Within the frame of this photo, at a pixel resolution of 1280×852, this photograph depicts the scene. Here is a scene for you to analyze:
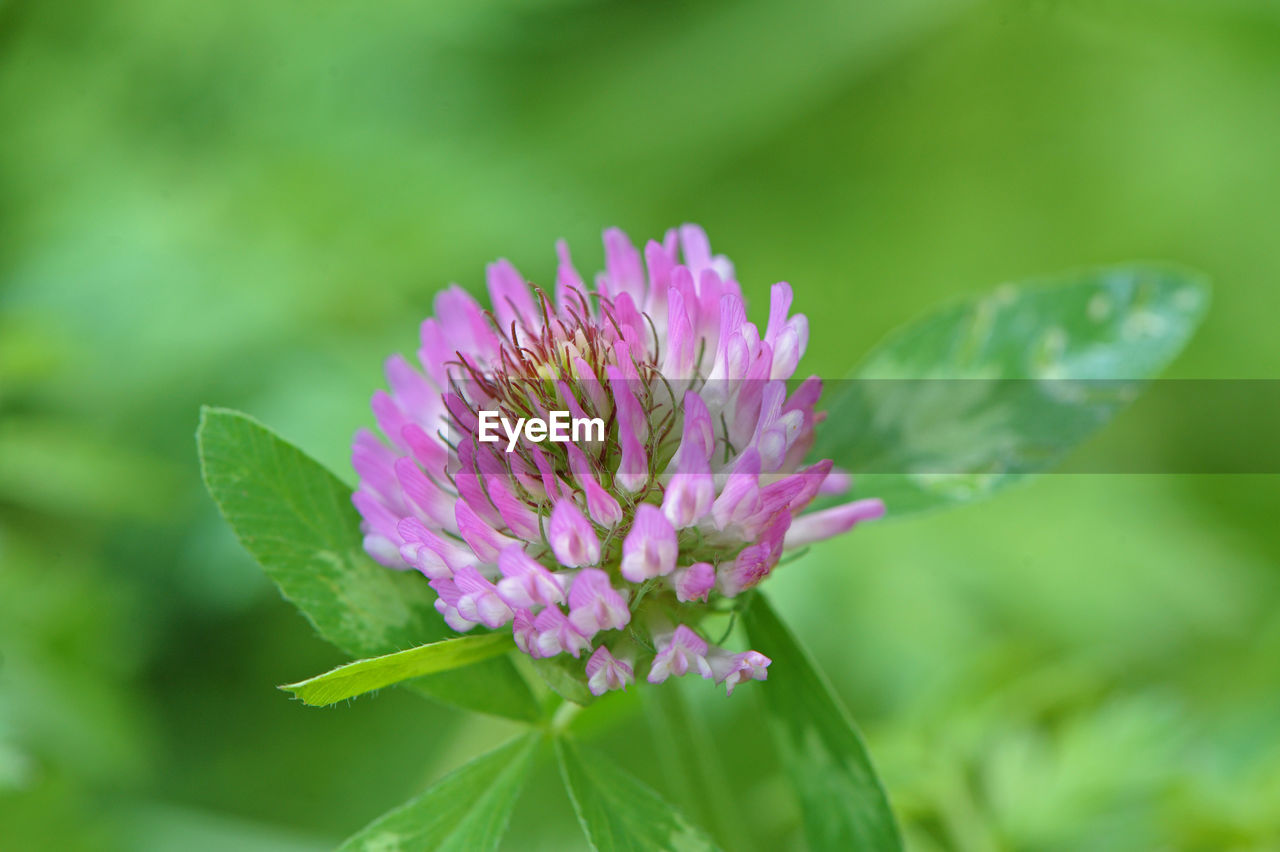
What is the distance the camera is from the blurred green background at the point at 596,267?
6.13 feet

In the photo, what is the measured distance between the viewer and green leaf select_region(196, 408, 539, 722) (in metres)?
1.02

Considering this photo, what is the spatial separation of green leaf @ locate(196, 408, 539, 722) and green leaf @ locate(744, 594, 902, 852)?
235 millimetres

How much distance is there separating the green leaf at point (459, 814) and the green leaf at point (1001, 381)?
1.64 feet

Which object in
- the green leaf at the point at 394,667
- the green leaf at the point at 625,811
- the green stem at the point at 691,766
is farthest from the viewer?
the green stem at the point at 691,766

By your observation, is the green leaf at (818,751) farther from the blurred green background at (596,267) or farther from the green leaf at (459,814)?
the blurred green background at (596,267)

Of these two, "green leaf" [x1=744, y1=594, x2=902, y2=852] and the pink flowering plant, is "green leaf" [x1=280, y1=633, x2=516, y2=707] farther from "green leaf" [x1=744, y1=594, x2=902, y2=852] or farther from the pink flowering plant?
"green leaf" [x1=744, y1=594, x2=902, y2=852]

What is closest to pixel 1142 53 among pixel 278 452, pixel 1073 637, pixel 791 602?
pixel 1073 637

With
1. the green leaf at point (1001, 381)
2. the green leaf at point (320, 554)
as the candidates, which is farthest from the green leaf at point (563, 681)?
the green leaf at point (1001, 381)

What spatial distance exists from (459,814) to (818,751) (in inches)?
13.3

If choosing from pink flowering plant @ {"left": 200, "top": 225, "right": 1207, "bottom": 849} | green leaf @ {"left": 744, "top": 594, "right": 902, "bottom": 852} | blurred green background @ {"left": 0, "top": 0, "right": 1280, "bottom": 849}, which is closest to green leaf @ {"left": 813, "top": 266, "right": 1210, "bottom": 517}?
pink flowering plant @ {"left": 200, "top": 225, "right": 1207, "bottom": 849}

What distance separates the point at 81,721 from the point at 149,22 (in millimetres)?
1962

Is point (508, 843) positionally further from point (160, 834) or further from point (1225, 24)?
point (1225, 24)

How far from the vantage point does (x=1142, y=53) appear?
3.16m

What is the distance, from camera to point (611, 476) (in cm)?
100
